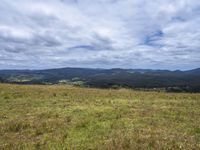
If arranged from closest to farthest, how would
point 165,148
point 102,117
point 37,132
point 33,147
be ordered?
1. point 165,148
2. point 33,147
3. point 37,132
4. point 102,117

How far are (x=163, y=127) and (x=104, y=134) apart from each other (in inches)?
144

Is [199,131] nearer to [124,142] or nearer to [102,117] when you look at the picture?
[124,142]

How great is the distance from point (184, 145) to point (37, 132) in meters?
7.54

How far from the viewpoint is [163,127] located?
15.4m

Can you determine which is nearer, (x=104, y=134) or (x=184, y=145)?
(x=184, y=145)

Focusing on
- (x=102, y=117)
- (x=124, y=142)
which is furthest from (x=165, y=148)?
(x=102, y=117)

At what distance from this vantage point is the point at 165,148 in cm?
1109

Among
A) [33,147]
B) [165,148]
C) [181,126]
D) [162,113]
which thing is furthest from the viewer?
[162,113]

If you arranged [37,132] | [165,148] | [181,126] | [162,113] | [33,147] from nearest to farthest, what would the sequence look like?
[165,148], [33,147], [37,132], [181,126], [162,113]

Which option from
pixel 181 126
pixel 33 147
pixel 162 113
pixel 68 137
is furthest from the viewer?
pixel 162 113

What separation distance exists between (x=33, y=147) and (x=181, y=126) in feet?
28.6

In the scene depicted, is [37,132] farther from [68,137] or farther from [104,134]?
[104,134]

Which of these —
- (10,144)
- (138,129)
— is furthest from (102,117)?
(10,144)

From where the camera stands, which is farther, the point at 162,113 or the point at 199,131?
the point at 162,113
